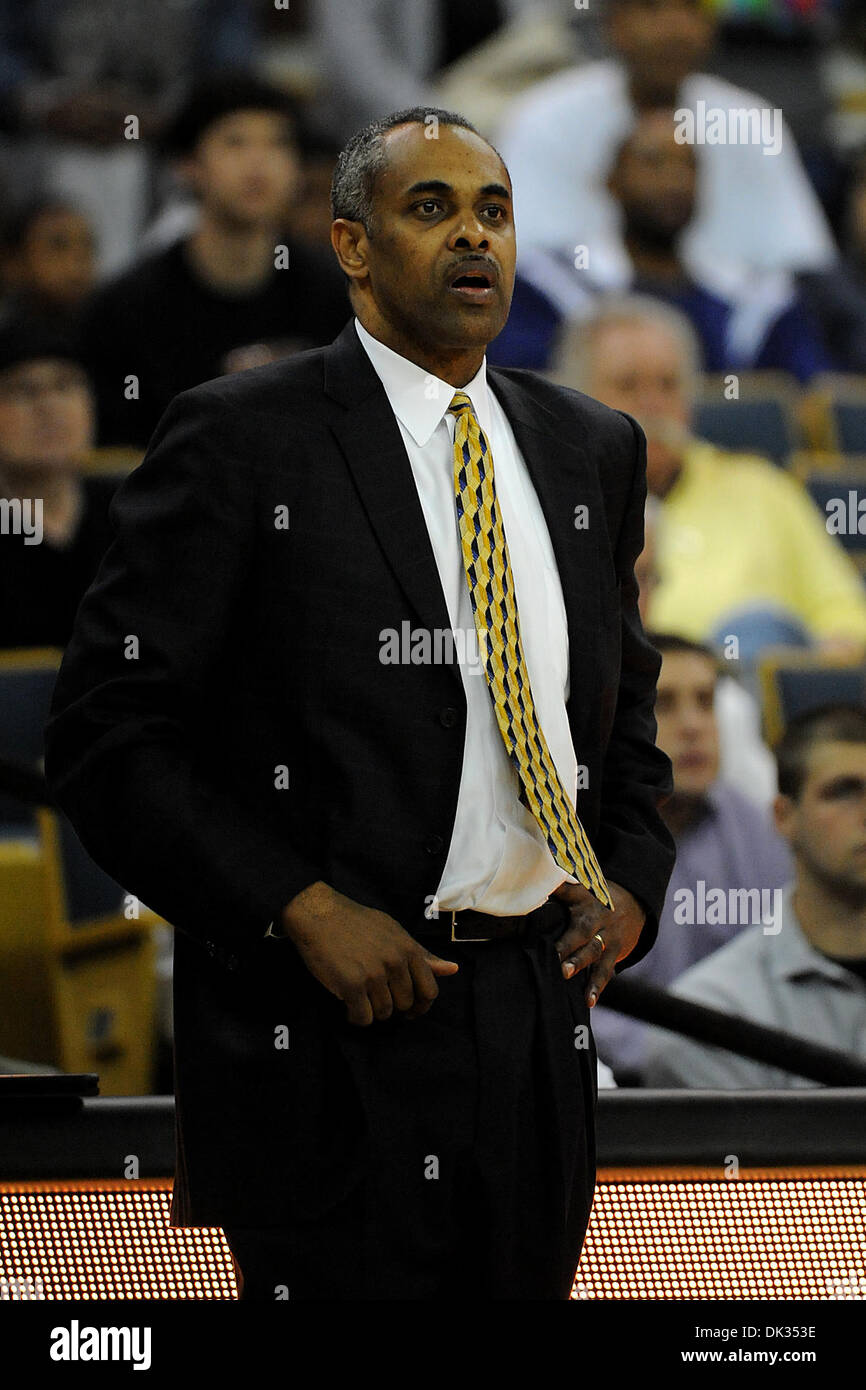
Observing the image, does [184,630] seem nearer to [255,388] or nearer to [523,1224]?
[255,388]

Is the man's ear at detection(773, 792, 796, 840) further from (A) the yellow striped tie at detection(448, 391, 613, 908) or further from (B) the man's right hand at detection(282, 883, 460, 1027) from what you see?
(B) the man's right hand at detection(282, 883, 460, 1027)

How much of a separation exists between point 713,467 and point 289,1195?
2.70 metres

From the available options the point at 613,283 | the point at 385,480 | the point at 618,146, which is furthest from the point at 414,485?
the point at 618,146

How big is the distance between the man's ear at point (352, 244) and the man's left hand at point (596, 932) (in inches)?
17.5

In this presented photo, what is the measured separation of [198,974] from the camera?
1310 mm

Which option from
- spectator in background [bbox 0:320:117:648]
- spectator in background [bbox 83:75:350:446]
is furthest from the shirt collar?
spectator in background [bbox 83:75:350:446]

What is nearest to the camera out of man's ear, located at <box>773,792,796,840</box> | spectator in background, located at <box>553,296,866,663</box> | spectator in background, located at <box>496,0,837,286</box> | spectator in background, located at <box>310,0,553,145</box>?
man's ear, located at <box>773,792,796,840</box>

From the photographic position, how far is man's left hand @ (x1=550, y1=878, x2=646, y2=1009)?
132 cm

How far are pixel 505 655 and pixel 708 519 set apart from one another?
2.47 m

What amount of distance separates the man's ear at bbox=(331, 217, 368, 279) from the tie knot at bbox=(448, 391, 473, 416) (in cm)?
10

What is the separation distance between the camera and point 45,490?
11.6 ft

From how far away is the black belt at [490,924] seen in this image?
1277 millimetres

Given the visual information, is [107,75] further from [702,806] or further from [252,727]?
[252,727]
